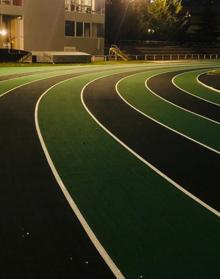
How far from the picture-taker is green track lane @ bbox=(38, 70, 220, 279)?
18.3ft

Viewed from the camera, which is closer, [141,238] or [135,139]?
[141,238]

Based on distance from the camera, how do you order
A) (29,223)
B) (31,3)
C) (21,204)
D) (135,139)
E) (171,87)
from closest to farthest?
(29,223) → (21,204) → (135,139) → (171,87) → (31,3)

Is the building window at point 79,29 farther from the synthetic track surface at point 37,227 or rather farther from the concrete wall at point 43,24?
the synthetic track surface at point 37,227

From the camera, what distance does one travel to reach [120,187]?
27.6 ft

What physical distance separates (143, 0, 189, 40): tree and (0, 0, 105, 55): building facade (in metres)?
15.9

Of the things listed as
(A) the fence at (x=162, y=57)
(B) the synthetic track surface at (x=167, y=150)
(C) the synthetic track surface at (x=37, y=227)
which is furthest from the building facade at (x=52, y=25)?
(C) the synthetic track surface at (x=37, y=227)

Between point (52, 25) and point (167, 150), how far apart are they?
124 feet

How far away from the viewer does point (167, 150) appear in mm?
11039

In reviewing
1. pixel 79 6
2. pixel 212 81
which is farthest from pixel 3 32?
pixel 212 81

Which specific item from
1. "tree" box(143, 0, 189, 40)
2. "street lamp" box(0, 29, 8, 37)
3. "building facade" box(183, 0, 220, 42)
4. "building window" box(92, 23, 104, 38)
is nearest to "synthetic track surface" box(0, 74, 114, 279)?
"street lamp" box(0, 29, 8, 37)

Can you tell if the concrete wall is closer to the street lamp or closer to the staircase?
the street lamp

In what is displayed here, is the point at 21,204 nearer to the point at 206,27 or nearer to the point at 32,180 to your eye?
the point at 32,180

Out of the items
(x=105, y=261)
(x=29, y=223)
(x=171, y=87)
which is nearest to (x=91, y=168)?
(x=29, y=223)

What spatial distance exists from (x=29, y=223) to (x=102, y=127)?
279 inches
